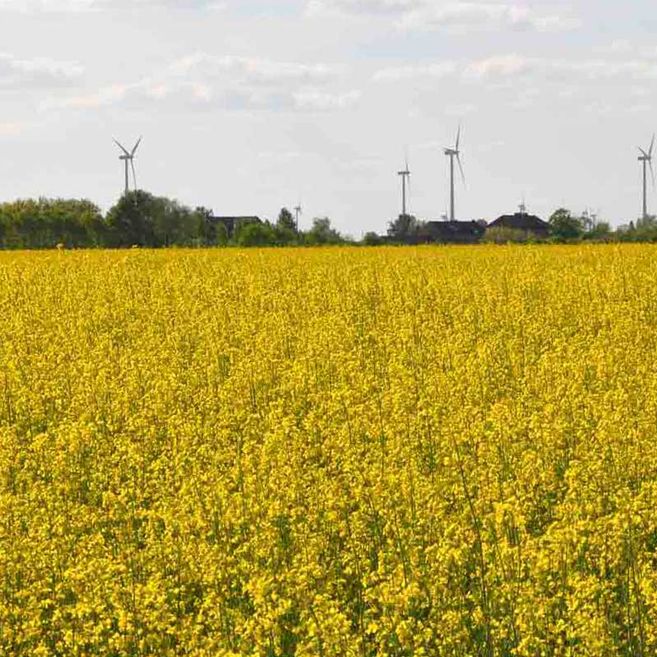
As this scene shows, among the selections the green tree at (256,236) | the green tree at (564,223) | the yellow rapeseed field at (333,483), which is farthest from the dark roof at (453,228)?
the yellow rapeseed field at (333,483)

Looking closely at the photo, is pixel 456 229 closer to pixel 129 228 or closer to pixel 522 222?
pixel 522 222

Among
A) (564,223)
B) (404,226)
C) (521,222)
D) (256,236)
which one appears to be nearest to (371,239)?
(256,236)

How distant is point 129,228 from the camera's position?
232ft

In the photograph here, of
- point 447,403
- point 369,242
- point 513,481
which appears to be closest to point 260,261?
point 447,403

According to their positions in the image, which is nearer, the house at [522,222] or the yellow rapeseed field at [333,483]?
the yellow rapeseed field at [333,483]

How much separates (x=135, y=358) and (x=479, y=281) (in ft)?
31.0

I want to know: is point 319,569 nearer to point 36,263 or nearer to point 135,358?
point 135,358

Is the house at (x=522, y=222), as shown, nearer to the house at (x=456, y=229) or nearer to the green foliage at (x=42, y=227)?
the house at (x=456, y=229)

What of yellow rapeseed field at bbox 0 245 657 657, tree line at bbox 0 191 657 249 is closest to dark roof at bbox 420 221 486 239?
tree line at bbox 0 191 657 249

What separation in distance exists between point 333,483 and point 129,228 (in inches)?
2486

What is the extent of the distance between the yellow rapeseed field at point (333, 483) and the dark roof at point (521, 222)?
361 ft

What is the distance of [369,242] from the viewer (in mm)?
58875

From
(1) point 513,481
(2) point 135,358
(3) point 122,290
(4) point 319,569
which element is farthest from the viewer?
(3) point 122,290

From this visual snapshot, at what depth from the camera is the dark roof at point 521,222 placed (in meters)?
128
